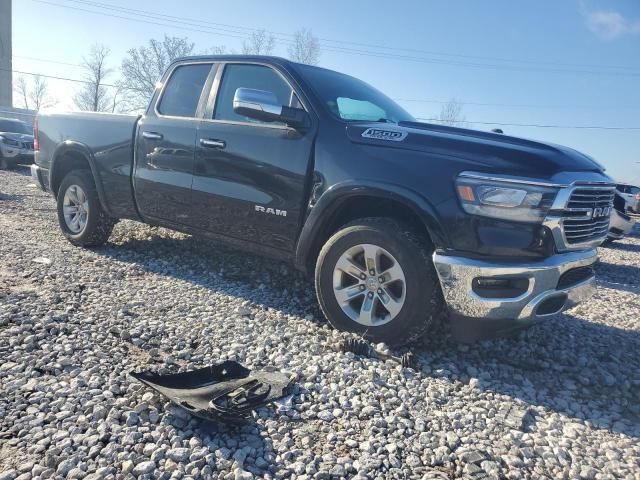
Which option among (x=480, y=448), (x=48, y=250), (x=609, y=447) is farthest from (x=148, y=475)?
(x=48, y=250)

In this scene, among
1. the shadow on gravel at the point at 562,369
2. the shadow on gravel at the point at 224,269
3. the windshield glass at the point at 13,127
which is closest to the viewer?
the shadow on gravel at the point at 562,369

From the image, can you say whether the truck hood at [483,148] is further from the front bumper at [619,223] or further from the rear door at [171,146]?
the front bumper at [619,223]

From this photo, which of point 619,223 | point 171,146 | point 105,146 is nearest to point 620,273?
point 619,223

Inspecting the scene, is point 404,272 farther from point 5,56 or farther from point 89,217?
point 5,56

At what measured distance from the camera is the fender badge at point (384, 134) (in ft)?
10.8

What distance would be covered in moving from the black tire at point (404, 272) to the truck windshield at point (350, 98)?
95 cm

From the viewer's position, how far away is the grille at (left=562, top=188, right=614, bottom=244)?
2985 millimetres

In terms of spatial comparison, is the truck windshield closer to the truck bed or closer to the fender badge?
the fender badge

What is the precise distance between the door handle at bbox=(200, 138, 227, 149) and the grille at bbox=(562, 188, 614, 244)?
268 cm

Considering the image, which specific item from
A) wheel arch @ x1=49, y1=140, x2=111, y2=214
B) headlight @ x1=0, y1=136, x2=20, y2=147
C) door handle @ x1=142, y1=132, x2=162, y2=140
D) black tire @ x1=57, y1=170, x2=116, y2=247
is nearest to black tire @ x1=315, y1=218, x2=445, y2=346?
door handle @ x1=142, y1=132, x2=162, y2=140

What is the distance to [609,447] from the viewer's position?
7.91ft

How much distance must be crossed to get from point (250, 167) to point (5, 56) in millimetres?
Result: 74112

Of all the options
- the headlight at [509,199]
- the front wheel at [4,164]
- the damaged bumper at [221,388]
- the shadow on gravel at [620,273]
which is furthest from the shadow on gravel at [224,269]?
→ the front wheel at [4,164]

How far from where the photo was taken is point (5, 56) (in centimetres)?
6166
